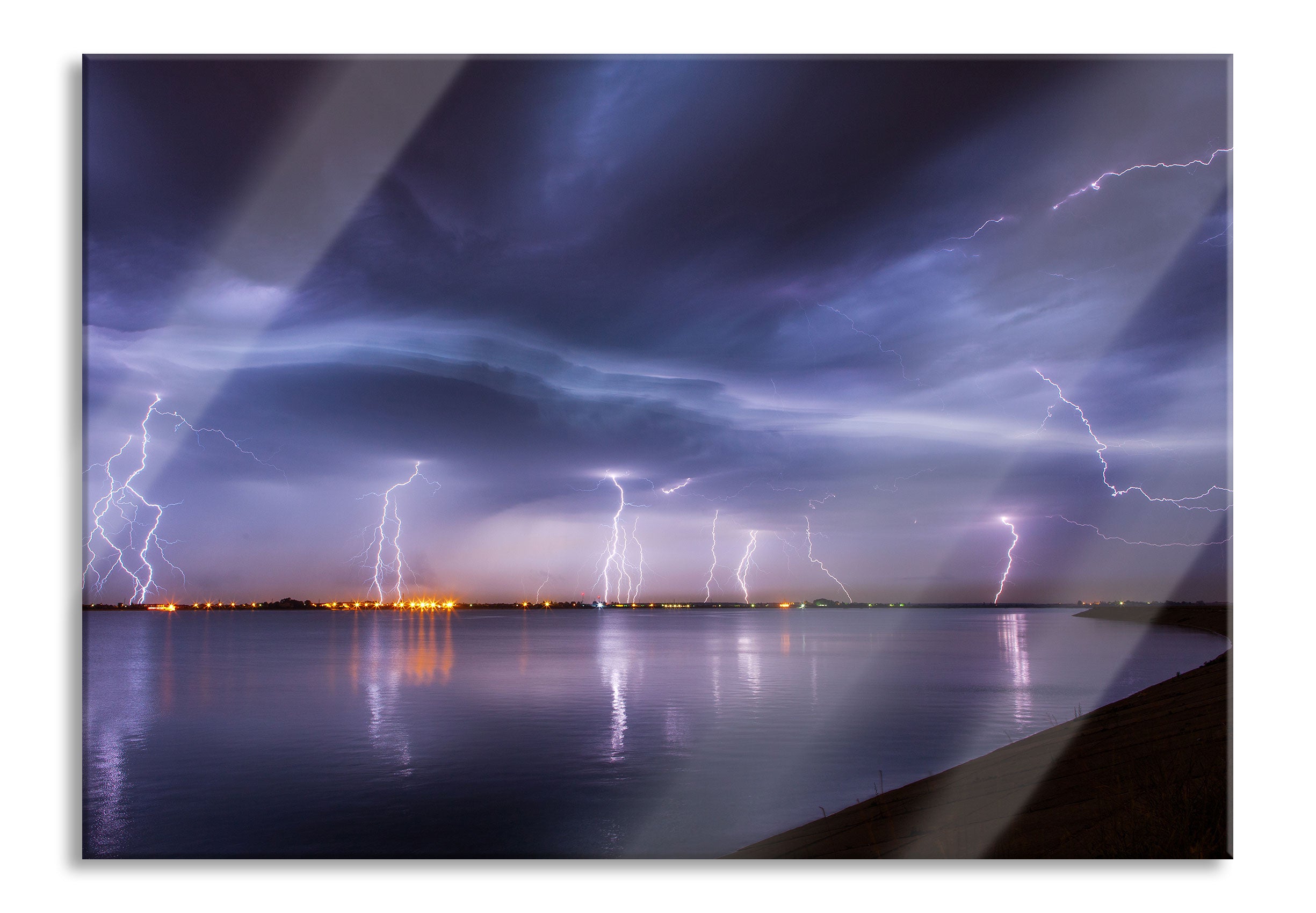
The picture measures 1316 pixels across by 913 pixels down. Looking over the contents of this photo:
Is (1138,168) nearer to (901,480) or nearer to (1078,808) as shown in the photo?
(901,480)

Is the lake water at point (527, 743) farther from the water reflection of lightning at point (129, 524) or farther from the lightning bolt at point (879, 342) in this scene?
the lightning bolt at point (879, 342)

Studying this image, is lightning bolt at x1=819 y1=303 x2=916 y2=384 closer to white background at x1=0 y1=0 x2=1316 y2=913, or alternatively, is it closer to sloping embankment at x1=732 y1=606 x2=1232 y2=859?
white background at x1=0 y1=0 x2=1316 y2=913

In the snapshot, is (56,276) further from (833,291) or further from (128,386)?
(833,291)

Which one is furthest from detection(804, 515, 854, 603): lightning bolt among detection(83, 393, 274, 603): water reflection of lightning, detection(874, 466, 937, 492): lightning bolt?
detection(83, 393, 274, 603): water reflection of lightning

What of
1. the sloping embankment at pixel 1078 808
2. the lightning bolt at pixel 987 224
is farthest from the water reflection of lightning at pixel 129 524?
the lightning bolt at pixel 987 224

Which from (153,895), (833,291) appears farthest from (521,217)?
(153,895)
